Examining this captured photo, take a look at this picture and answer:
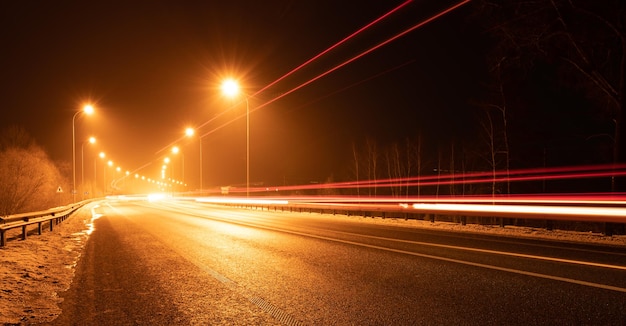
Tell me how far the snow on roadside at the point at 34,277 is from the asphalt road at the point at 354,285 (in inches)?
11.0

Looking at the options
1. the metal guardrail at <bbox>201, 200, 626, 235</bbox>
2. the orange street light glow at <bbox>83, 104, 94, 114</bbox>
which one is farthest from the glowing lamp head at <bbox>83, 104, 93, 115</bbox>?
the metal guardrail at <bbox>201, 200, 626, 235</bbox>

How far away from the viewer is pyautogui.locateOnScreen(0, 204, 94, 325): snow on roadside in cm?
602

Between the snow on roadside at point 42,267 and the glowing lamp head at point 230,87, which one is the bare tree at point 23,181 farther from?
the snow on roadside at point 42,267

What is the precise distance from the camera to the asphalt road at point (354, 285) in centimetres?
547

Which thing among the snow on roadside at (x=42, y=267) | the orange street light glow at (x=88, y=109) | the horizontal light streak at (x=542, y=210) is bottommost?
the snow on roadside at (x=42, y=267)

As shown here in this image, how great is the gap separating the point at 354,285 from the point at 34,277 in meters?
6.25

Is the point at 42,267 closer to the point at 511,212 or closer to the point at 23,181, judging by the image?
the point at 511,212

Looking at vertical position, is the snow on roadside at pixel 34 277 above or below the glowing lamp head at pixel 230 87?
below

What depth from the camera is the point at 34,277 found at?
8625 millimetres

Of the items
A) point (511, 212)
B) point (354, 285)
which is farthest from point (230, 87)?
point (354, 285)

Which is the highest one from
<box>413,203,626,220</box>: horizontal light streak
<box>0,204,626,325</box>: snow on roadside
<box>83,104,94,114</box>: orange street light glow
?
<box>83,104,94,114</box>: orange street light glow

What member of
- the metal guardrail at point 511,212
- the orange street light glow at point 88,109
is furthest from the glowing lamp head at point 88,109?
the metal guardrail at point 511,212

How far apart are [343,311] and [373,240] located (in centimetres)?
791

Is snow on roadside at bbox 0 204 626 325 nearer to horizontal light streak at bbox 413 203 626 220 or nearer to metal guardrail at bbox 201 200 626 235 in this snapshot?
metal guardrail at bbox 201 200 626 235
